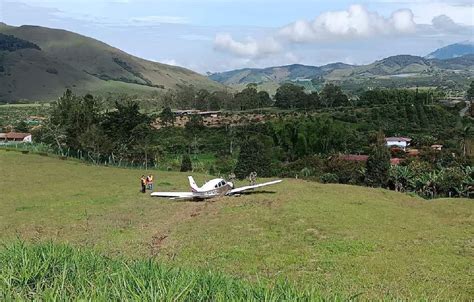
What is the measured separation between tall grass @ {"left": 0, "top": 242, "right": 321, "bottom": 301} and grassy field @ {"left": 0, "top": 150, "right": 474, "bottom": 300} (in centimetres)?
219

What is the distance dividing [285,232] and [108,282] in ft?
40.2

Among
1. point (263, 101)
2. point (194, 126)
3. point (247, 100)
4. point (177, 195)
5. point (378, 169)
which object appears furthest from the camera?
point (263, 101)

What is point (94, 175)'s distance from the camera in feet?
115

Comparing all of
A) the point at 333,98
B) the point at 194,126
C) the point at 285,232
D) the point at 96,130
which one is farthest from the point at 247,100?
the point at 285,232

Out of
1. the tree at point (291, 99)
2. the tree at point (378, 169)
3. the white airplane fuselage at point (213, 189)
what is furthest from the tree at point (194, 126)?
the white airplane fuselage at point (213, 189)

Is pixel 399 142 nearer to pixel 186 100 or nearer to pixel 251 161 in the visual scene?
pixel 251 161

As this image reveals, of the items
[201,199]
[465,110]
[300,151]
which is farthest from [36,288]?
[465,110]

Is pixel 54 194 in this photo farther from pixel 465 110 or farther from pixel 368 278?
pixel 465 110

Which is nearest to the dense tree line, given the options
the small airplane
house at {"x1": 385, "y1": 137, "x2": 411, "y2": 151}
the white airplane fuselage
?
the small airplane

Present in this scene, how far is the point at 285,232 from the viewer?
57.3 feet

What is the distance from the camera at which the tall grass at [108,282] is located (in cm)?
518

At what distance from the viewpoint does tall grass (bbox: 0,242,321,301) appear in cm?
518

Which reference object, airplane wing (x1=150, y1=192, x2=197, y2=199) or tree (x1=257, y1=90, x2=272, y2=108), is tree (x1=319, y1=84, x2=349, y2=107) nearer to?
tree (x1=257, y1=90, x2=272, y2=108)

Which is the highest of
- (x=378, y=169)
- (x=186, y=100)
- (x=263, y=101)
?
(x=263, y=101)
